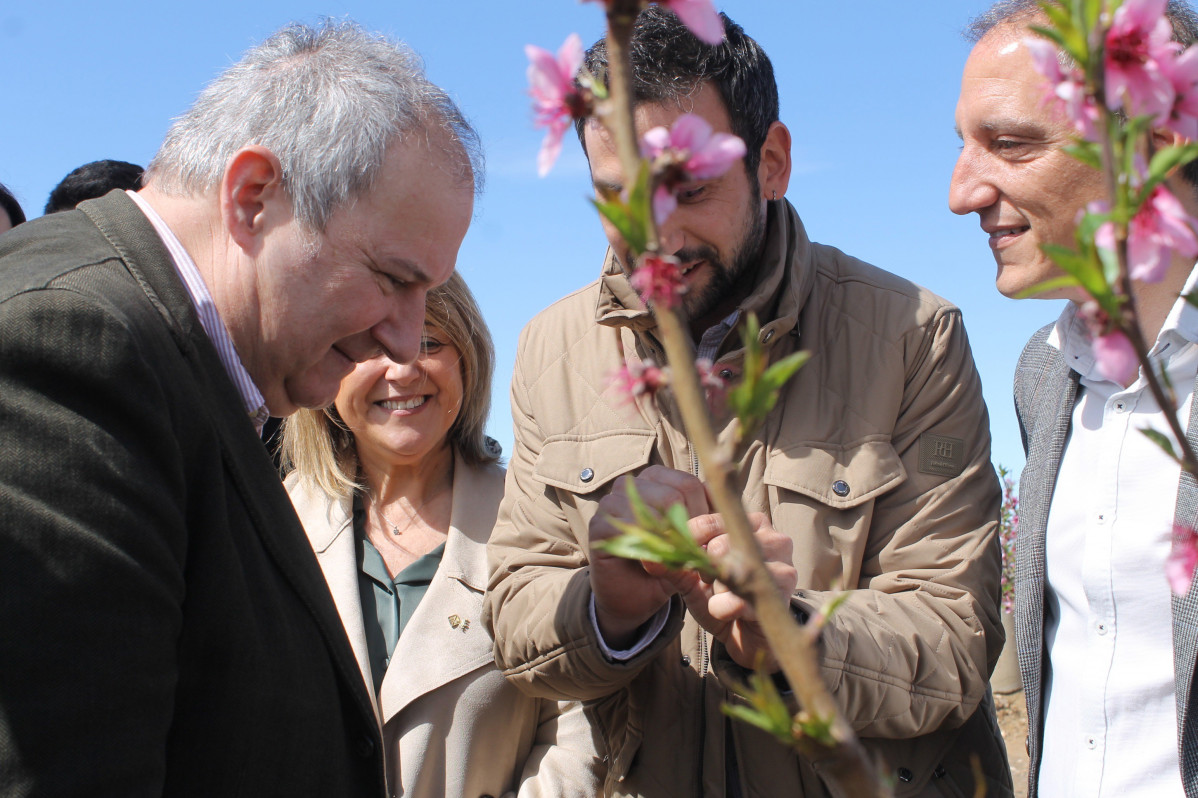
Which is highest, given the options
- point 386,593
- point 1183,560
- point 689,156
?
point 689,156

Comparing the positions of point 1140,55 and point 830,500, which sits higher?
point 1140,55

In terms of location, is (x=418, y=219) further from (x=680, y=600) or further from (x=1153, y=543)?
(x=1153, y=543)

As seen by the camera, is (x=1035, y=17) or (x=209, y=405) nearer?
(x=209, y=405)

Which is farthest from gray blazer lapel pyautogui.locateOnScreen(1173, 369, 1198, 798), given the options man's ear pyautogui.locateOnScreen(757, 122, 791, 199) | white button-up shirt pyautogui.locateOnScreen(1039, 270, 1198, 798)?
man's ear pyautogui.locateOnScreen(757, 122, 791, 199)

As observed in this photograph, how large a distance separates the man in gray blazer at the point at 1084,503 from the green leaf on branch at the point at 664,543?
1746 mm

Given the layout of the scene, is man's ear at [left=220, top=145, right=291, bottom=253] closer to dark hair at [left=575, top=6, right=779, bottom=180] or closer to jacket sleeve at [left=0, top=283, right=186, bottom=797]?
jacket sleeve at [left=0, top=283, right=186, bottom=797]

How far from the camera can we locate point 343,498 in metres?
3.81

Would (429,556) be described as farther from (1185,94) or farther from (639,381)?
(1185,94)

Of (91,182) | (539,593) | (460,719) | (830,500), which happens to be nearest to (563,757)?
(460,719)

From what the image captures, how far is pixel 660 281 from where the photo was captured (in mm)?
630

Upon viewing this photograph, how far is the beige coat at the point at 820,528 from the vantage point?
2.38 m

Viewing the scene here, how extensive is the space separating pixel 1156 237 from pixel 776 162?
263 centimetres

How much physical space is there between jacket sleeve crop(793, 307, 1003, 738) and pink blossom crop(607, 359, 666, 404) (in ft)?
4.47

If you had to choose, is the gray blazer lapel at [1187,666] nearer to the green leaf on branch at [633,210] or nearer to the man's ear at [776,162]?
the man's ear at [776,162]
